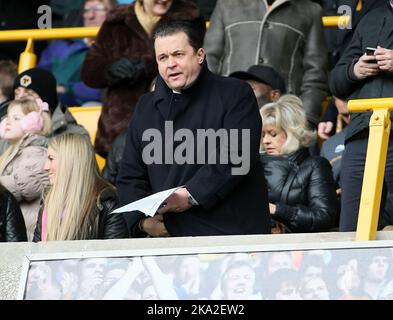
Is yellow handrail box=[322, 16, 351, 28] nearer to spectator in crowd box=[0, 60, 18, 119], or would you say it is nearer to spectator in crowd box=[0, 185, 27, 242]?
spectator in crowd box=[0, 60, 18, 119]

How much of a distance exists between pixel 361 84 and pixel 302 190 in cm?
90

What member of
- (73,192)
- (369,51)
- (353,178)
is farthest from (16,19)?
(353,178)

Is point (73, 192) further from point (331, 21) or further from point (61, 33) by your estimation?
point (331, 21)

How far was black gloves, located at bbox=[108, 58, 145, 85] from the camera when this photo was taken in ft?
34.6

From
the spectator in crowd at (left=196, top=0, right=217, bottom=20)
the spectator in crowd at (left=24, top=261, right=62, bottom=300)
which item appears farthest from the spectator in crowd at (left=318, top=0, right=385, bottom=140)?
the spectator in crowd at (left=24, top=261, right=62, bottom=300)

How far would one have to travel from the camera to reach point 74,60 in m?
12.8

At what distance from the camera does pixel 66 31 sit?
37.9ft

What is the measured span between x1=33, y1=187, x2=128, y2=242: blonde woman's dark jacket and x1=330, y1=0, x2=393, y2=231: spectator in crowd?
4.30ft

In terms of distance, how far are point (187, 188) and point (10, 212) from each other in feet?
5.20

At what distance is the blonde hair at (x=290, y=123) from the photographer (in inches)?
362

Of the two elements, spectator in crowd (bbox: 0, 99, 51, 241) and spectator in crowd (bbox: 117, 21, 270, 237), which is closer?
spectator in crowd (bbox: 117, 21, 270, 237)

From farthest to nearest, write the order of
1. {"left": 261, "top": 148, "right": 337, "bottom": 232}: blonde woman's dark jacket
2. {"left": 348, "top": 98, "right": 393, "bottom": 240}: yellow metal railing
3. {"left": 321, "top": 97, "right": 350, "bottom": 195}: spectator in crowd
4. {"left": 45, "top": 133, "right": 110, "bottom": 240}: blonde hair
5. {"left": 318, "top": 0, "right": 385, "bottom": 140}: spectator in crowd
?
1. {"left": 321, "top": 97, "right": 350, "bottom": 195}: spectator in crowd
2. {"left": 318, "top": 0, "right": 385, "bottom": 140}: spectator in crowd
3. {"left": 261, "top": 148, "right": 337, "bottom": 232}: blonde woman's dark jacket
4. {"left": 45, "top": 133, "right": 110, "bottom": 240}: blonde hair
5. {"left": 348, "top": 98, "right": 393, "bottom": 240}: yellow metal railing

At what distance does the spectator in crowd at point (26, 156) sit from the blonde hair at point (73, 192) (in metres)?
0.71

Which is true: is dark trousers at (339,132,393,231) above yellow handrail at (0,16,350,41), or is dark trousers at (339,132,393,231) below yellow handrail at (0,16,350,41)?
below
